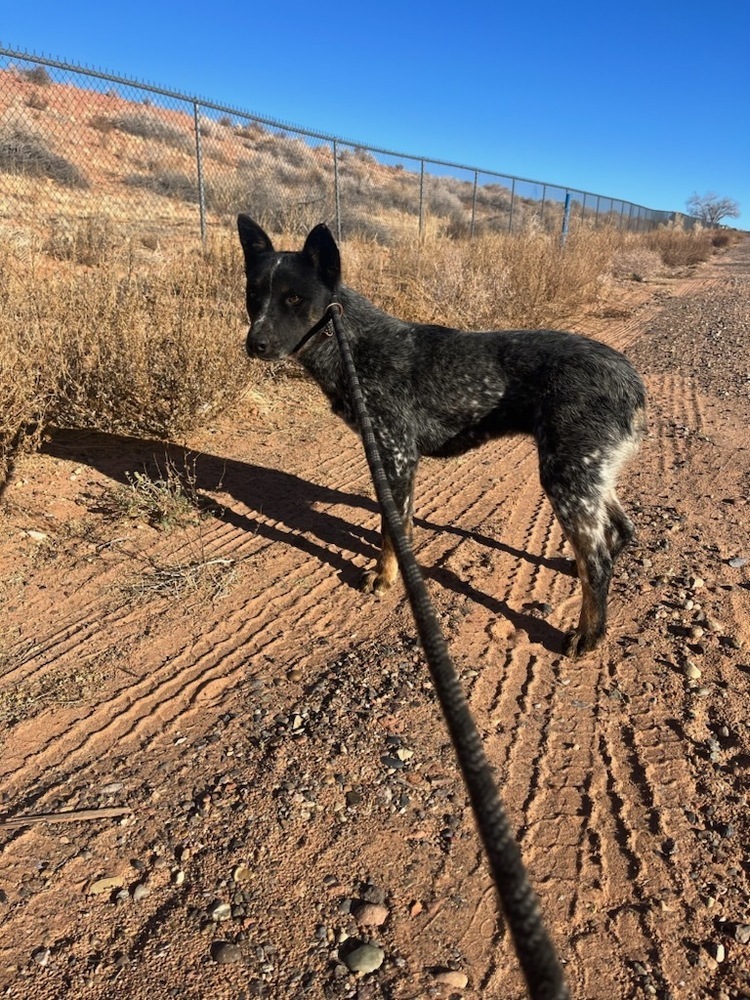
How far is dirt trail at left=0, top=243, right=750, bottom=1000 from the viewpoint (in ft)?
5.90

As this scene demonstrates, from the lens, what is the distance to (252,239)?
400 cm

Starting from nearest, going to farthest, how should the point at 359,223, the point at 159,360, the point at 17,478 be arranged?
the point at 17,478
the point at 159,360
the point at 359,223

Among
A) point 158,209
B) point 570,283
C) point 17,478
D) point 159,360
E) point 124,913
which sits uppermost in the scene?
point 158,209

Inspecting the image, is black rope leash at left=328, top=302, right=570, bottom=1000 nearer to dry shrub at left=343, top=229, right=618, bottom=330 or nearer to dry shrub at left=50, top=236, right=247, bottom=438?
dry shrub at left=50, top=236, right=247, bottom=438

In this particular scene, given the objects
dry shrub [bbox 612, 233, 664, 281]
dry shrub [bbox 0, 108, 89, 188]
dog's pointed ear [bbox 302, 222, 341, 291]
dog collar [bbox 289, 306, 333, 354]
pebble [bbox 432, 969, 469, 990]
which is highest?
dry shrub [bbox 0, 108, 89, 188]

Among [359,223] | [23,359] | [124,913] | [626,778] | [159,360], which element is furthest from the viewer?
[359,223]

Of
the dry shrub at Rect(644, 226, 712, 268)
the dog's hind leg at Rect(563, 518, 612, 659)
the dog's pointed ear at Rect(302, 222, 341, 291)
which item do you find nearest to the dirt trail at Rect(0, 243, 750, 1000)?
the dog's hind leg at Rect(563, 518, 612, 659)

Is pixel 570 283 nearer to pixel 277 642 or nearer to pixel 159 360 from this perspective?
pixel 159 360

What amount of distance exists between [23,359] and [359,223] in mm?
14079

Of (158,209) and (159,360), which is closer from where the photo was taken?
(159,360)

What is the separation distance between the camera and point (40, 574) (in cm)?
368

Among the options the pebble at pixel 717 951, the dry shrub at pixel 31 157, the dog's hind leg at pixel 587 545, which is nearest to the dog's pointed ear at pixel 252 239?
the dog's hind leg at pixel 587 545

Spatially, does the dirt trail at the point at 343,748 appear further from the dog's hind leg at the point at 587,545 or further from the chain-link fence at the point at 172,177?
the chain-link fence at the point at 172,177

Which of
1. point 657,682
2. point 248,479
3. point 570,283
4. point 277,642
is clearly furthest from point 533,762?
point 570,283
